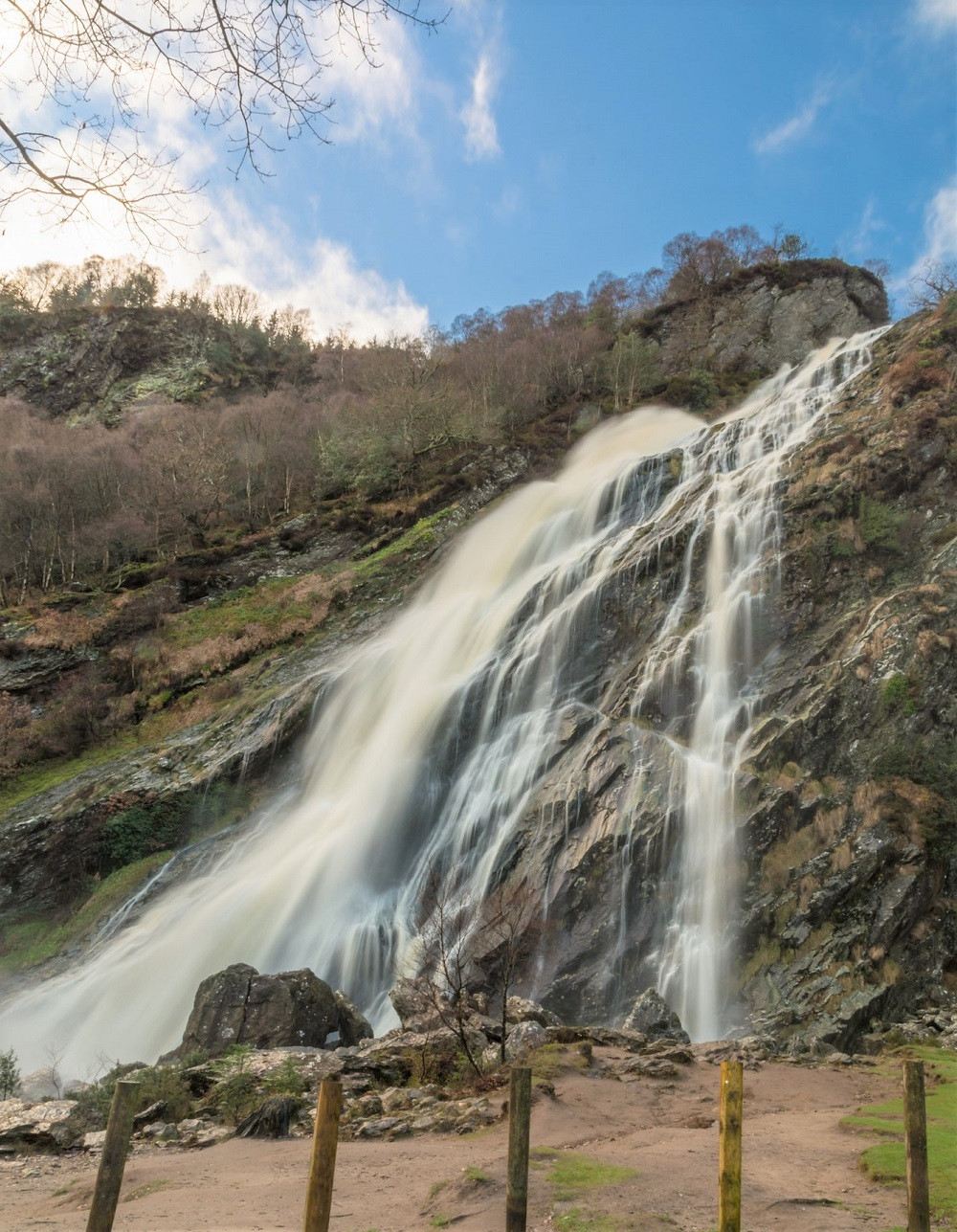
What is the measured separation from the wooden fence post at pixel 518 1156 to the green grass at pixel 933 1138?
9.54 feet

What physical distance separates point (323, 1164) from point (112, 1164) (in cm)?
118

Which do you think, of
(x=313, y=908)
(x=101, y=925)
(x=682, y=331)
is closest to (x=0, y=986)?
(x=101, y=925)

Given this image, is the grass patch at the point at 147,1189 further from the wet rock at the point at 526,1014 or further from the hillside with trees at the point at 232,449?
the hillside with trees at the point at 232,449

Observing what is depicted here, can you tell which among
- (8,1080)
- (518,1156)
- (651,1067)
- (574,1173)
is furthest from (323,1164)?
(8,1080)

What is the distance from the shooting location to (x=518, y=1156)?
4875 mm

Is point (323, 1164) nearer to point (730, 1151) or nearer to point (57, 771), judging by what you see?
point (730, 1151)

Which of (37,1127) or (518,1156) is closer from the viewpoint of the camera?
(518,1156)

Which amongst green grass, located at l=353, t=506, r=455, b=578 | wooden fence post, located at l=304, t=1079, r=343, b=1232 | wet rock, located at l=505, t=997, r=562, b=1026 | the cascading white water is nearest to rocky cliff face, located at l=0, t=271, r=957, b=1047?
the cascading white water

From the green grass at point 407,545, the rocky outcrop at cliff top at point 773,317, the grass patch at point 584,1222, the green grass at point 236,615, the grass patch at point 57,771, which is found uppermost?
the rocky outcrop at cliff top at point 773,317

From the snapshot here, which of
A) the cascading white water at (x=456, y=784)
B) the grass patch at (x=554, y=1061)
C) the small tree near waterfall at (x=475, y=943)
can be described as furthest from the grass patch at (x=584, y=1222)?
the cascading white water at (x=456, y=784)

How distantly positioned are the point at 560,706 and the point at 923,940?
8666 millimetres

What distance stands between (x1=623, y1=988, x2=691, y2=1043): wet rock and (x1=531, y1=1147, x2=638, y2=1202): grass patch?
Answer: 16.4ft

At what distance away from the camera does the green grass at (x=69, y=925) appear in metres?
18.8

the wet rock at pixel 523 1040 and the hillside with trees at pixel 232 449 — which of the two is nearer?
the wet rock at pixel 523 1040
